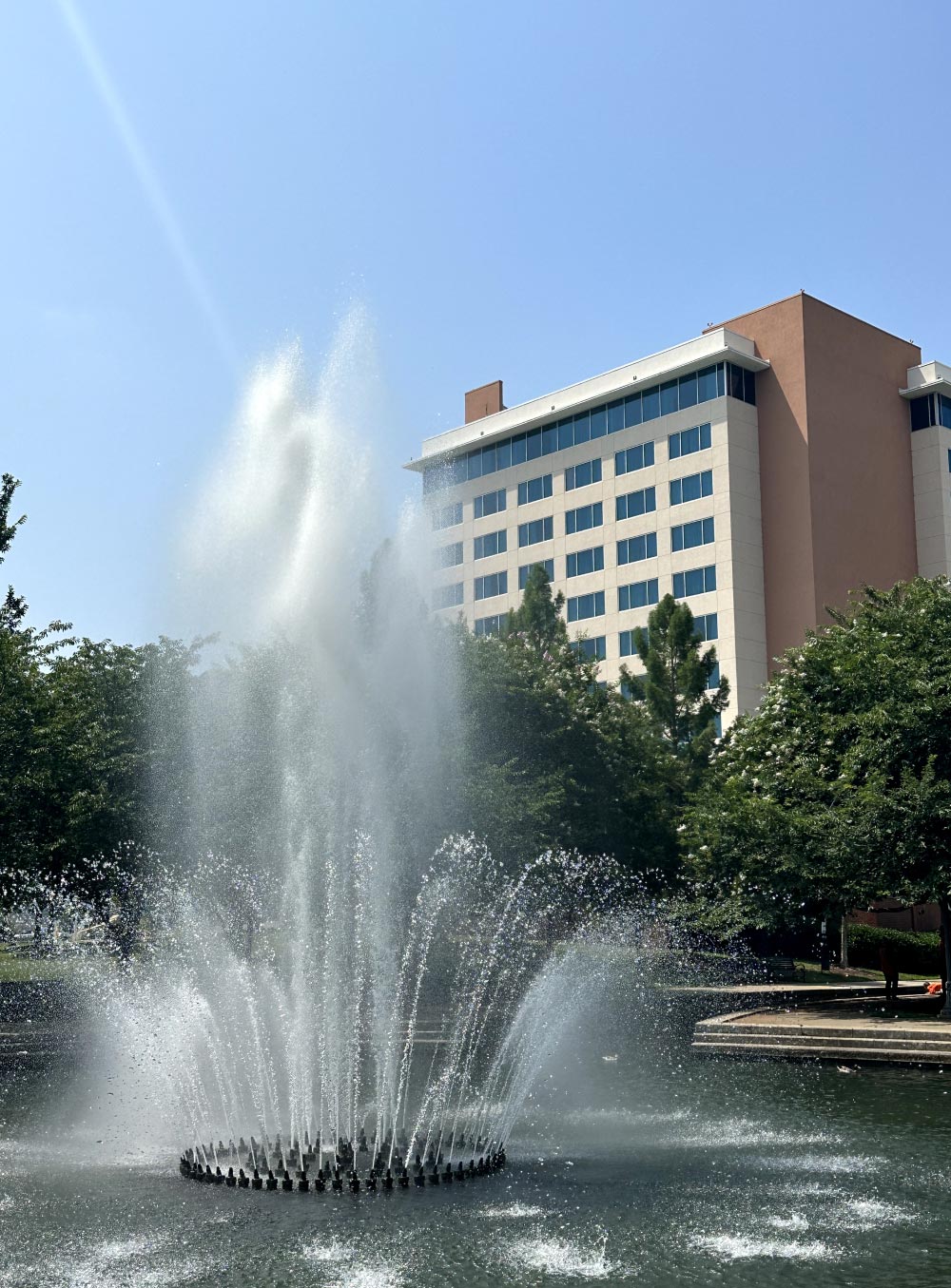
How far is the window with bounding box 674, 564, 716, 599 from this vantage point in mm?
63562

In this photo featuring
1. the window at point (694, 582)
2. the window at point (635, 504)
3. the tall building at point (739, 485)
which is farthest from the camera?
the window at point (635, 504)

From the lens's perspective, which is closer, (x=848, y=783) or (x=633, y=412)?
(x=848, y=783)

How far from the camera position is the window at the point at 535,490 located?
2844 inches

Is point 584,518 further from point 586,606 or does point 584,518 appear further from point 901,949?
point 901,949

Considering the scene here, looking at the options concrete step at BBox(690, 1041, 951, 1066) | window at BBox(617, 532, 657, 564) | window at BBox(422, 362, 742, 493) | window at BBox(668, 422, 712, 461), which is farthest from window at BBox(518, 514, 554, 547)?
concrete step at BBox(690, 1041, 951, 1066)

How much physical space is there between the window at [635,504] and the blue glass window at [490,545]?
8552mm

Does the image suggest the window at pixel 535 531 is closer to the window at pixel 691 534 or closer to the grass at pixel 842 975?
the window at pixel 691 534

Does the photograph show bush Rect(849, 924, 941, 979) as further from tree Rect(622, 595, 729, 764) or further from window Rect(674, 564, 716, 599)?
window Rect(674, 564, 716, 599)

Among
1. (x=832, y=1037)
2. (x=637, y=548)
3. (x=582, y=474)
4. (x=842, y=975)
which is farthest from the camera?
(x=582, y=474)

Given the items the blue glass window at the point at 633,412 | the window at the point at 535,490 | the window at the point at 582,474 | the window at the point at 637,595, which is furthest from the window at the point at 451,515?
the window at the point at 637,595

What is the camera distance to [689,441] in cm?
6538

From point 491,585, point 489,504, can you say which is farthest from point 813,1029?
point 489,504

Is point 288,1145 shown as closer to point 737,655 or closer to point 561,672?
point 561,672

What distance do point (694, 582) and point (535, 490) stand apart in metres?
12.6
